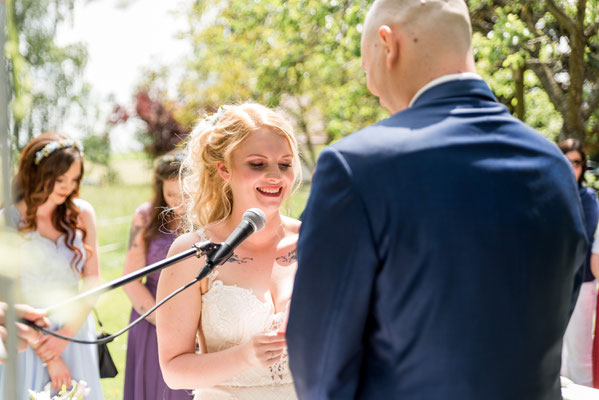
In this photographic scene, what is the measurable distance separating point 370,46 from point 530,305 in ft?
2.23

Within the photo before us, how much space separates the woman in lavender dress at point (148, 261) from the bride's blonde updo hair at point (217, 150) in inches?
65.0

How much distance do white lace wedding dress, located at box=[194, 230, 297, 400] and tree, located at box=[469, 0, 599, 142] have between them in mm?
4769

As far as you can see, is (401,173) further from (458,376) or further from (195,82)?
(195,82)

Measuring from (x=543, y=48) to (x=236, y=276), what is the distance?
18.2 ft

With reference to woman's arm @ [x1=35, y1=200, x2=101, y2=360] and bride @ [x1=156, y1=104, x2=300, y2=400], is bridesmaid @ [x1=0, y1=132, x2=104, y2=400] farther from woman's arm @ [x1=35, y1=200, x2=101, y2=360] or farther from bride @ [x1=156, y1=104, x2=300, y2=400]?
bride @ [x1=156, y1=104, x2=300, y2=400]

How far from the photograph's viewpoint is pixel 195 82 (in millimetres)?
16578

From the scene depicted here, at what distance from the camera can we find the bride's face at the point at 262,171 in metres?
2.57

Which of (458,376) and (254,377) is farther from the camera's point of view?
(254,377)

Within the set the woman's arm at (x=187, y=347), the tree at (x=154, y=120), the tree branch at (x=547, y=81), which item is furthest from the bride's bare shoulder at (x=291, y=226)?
the tree at (x=154, y=120)

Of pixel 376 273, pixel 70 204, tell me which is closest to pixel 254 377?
pixel 376 273

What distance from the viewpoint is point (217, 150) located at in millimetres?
2723

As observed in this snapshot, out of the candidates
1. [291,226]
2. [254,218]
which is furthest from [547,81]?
[254,218]

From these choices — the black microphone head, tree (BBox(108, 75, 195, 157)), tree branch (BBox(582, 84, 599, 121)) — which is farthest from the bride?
tree (BBox(108, 75, 195, 157))

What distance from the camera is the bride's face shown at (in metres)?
2.57
